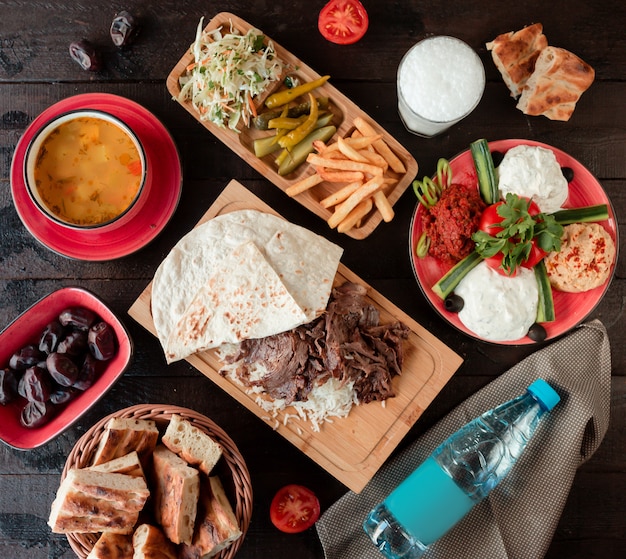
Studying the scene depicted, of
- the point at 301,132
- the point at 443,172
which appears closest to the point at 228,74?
the point at 301,132

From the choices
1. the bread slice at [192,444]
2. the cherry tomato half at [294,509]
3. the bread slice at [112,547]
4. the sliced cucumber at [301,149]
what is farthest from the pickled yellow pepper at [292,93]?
the bread slice at [112,547]

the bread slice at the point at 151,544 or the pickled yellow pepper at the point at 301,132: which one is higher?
the pickled yellow pepper at the point at 301,132

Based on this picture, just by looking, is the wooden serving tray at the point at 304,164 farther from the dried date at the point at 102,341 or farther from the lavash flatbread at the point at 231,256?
the dried date at the point at 102,341

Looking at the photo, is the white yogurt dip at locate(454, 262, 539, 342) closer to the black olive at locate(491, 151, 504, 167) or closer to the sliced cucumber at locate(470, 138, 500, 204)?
the sliced cucumber at locate(470, 138, 500, 204)

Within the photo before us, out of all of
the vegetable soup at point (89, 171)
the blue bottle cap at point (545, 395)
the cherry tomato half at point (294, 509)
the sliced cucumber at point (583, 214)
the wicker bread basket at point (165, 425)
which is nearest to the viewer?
the wicker bread basket at point (165, 425)

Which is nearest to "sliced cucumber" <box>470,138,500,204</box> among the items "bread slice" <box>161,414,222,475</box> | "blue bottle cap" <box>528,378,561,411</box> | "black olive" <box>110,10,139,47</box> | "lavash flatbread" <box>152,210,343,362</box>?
"lavash flatbread" <box>152,210,343,362</box>
